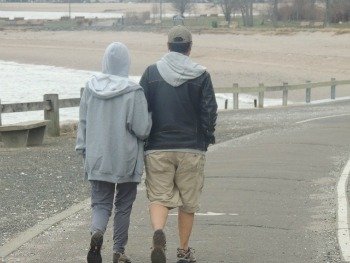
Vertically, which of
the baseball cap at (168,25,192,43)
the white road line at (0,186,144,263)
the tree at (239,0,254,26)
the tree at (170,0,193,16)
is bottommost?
the tree at (170,0,193,16)

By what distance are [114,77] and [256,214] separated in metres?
3.09

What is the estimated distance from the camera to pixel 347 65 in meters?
56.9

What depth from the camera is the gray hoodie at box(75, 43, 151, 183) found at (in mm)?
7613

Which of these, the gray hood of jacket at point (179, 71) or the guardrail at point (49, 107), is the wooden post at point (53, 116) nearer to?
the guardrail at point (49, 107)

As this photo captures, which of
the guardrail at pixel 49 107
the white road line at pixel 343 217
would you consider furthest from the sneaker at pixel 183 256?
the guardrail at pixel 49 107

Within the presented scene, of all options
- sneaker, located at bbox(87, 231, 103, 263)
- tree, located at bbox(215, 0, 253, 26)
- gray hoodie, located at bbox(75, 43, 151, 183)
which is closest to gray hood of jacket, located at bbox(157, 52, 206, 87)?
gray hoodie, located at bbox(75, 43, 151, 183)

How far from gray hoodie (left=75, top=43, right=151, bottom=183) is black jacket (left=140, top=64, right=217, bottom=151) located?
4.0 inches

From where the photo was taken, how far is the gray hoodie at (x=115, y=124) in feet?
25.0

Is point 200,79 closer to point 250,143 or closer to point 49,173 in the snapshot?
point 49,173

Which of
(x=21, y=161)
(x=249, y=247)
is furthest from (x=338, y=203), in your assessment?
(x=21, y=161)

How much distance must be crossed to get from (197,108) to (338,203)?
3.59 metres

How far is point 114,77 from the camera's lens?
25.3 feet

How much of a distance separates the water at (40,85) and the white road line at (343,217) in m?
16.9

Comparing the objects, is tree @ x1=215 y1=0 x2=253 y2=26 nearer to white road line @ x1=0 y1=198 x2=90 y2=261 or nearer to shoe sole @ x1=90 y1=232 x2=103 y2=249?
white road line @ x1=0 y1=198 x2=90 y2=261
